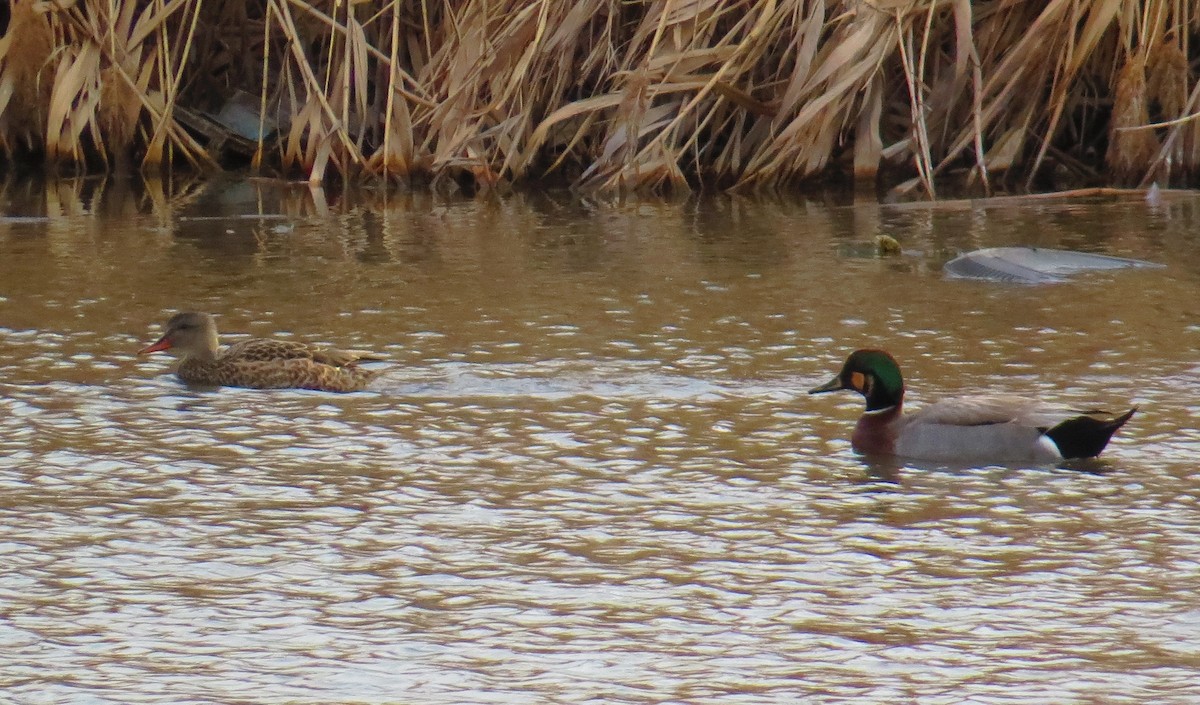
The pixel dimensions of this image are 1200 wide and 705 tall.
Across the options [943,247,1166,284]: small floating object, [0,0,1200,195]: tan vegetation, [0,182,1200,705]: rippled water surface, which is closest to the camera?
[0,182,1200,705]: rippled water surface

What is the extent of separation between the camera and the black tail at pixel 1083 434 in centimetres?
607

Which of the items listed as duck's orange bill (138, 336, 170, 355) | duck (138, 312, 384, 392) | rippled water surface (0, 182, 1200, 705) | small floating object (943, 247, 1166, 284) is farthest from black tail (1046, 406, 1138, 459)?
duck's orange bill (138, 336, 170, 355)

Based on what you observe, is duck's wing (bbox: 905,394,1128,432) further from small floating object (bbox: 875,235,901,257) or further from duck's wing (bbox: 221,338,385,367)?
small floating object (bbox: 875,235,901,257)

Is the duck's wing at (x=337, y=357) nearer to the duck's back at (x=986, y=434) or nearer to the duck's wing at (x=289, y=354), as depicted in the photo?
the duck's wing at (x=289, y=354)

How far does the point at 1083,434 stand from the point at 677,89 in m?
6.58

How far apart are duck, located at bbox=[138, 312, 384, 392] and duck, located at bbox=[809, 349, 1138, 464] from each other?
6.69 ft

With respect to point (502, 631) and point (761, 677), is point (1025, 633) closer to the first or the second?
point (761, 677)

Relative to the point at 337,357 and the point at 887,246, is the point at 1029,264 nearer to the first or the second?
the point at 887,246

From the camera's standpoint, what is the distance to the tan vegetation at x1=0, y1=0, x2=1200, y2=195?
1209 cm

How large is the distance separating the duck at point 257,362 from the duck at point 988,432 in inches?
80.3

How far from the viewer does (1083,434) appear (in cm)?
611

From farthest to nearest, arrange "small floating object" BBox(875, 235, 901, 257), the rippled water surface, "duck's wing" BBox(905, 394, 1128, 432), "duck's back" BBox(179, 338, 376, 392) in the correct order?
"small floating object" BBox(875, 235, 901, 257)
"duck's back" BBox(179, 338, 376, 392)
"duck's wing" BBox(905, 394, 1128, 432)
the rippled water surface

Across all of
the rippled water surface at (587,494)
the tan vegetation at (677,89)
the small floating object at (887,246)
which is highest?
the tan vegetation at (677,89)

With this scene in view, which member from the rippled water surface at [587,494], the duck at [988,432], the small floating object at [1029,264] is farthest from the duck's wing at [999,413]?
the small floating object at [1029,264]
